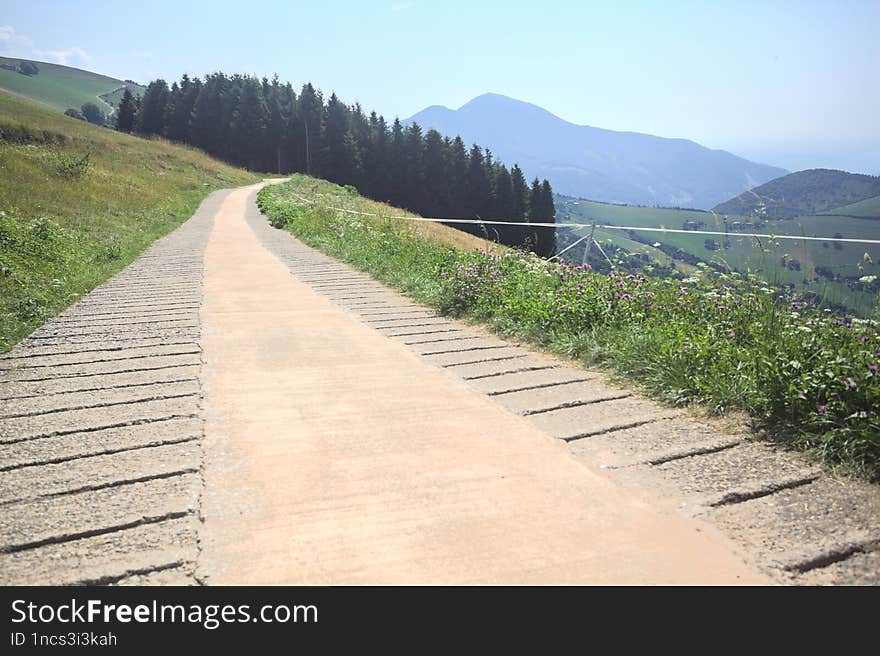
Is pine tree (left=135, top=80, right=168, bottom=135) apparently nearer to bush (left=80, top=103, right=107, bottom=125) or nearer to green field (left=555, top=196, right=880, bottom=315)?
bush (left=80, top=103, right=107, bottom=125)

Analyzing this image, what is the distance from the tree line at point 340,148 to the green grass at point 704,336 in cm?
7314

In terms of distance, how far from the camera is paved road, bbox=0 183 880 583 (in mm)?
2561

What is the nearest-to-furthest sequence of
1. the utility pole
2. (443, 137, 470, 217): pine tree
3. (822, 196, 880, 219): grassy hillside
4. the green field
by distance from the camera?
the green field
the utility pole
(822, 196, 880, 219): grassy hillside
(443, 137, 470, 217): pine tree

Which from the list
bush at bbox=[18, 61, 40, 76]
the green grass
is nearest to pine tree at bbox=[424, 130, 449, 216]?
the green grass

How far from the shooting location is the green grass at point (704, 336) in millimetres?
3549

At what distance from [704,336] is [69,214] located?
1781 centimetres

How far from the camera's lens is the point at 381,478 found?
3.30 meters

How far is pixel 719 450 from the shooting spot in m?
3.63

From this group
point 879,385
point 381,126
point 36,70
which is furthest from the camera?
point 36,70

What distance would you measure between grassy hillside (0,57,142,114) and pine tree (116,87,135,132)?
61.3 metres

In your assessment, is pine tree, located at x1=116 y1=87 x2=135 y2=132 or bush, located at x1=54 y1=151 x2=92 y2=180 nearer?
bush, located at x1=54 y1=151 x2=92 y2=180
